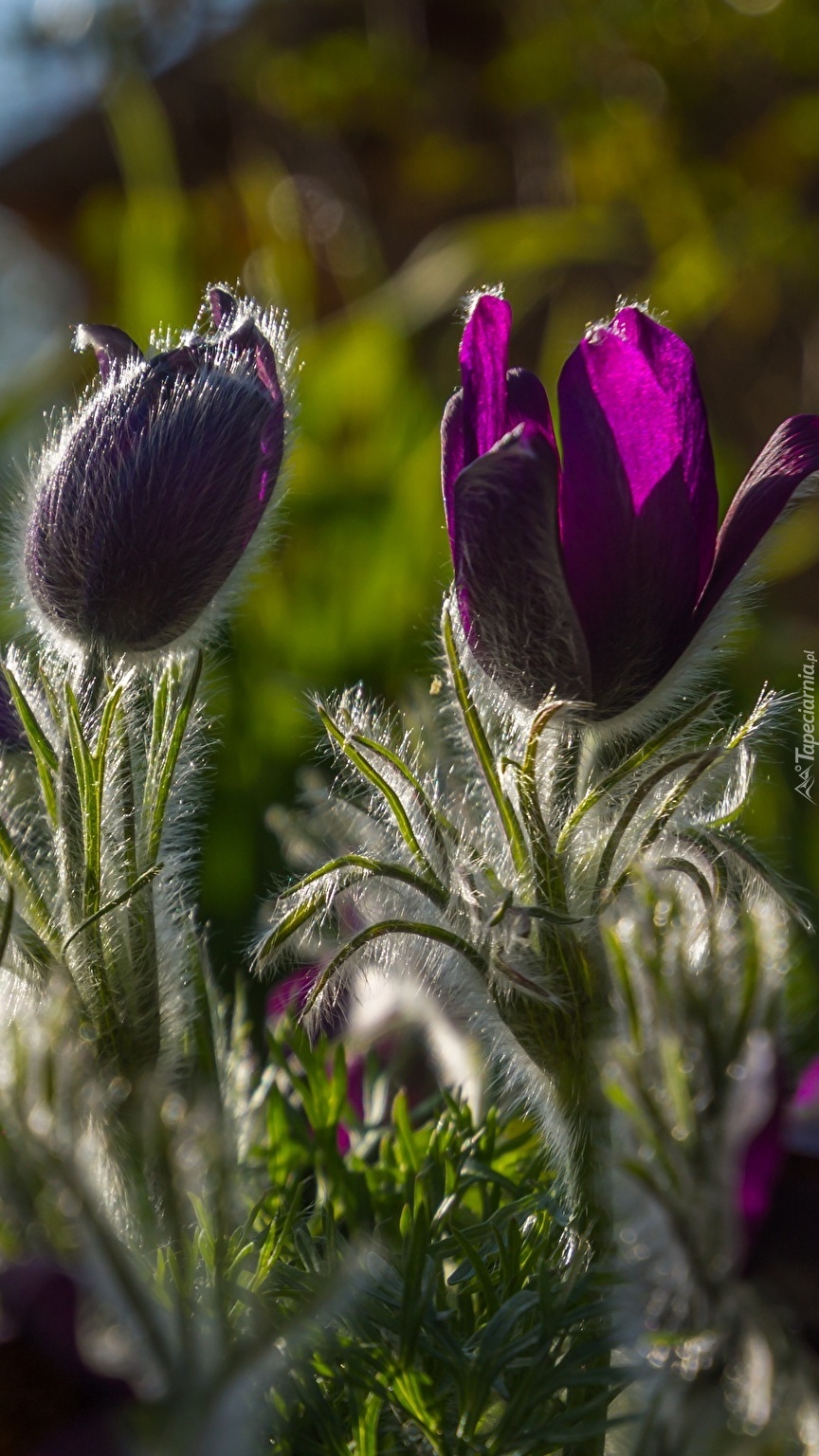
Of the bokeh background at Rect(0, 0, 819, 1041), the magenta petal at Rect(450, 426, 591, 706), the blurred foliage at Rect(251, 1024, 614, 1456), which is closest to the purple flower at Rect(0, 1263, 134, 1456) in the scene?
the blurred foliage at Rect(251, 1024, 614, 1456)

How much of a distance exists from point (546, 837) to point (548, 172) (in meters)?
2.52

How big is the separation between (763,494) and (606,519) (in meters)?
0.03

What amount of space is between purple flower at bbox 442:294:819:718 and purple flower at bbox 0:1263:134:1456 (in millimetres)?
151

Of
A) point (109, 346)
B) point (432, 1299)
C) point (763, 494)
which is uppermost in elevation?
point (109, 346)

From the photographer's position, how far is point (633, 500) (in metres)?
0.28

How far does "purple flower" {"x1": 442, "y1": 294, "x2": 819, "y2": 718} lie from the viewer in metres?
0.28

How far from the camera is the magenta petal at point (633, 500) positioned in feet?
0.93

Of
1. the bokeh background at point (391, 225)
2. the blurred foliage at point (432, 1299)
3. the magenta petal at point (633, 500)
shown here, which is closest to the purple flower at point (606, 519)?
the magenta petal at point (633, 500)

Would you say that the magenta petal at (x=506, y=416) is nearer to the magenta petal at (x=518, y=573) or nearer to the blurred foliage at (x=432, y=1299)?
the magenta petal at (x=518, y=573)

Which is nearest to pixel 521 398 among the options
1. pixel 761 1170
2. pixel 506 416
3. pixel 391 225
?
pixel 506 416

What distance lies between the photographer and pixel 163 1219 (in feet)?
0.82

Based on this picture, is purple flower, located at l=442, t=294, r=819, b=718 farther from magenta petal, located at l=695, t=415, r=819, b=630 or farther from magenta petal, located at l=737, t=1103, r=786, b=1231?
magenta petal, located at l=737, t=1103, r=786, b=1231

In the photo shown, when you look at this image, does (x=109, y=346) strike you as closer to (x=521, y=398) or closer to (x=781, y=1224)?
(x=521, y=398)

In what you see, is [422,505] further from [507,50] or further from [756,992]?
[507,50]
